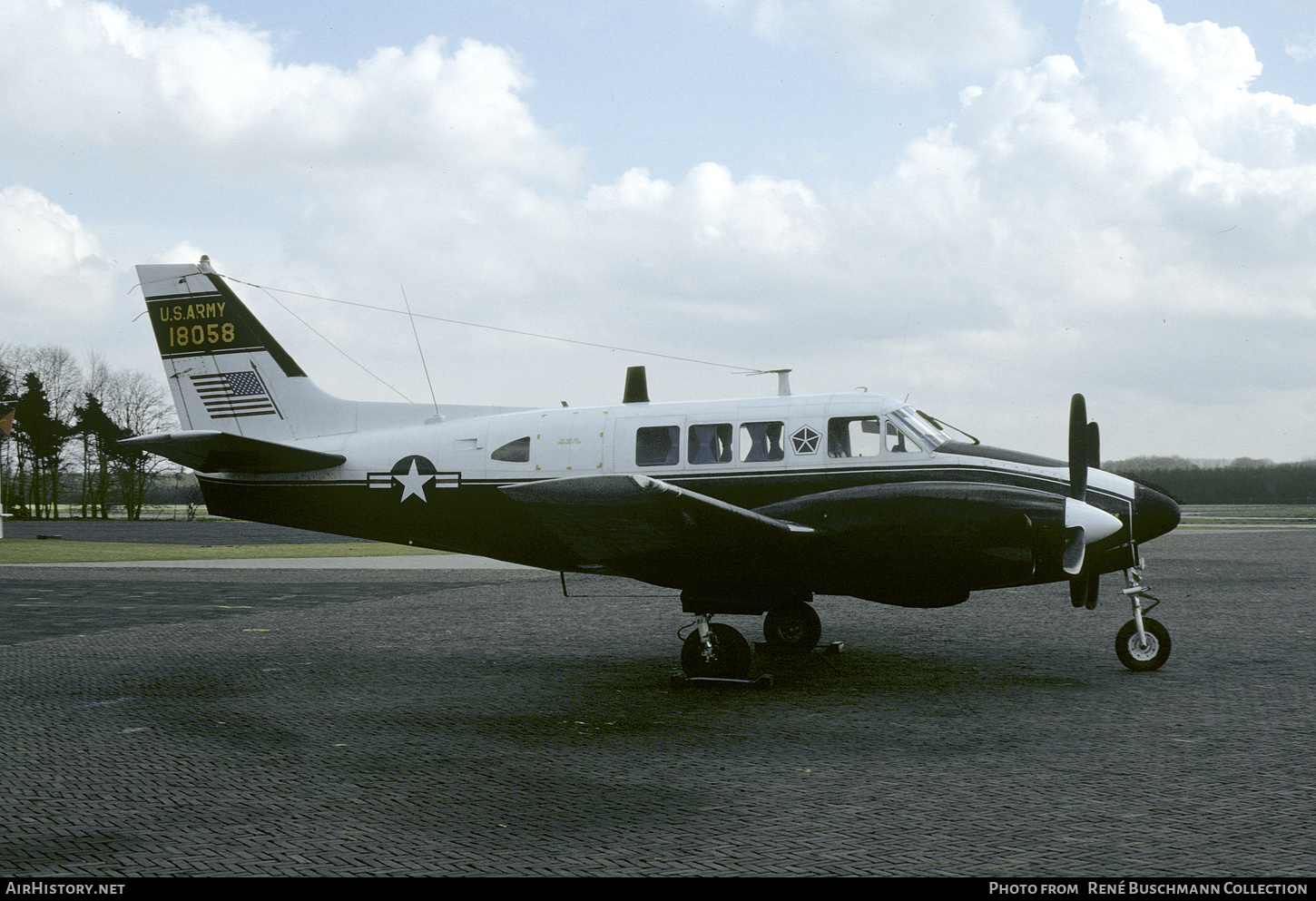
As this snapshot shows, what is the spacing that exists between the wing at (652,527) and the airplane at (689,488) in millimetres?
22

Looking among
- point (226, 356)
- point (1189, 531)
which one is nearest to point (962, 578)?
point (226, 356)

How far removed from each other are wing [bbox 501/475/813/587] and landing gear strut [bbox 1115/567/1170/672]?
373 cm

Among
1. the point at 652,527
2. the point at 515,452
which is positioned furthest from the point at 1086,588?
the point at 515,452

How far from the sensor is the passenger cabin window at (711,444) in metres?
12.0

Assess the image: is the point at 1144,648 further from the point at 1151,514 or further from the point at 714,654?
the point at 714,654

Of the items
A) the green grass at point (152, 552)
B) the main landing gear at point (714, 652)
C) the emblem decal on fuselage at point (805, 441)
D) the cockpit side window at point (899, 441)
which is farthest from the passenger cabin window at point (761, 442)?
the green grass at point (152, 552)

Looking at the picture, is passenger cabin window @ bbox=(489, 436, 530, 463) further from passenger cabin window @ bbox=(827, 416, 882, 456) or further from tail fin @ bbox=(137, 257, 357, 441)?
passenger cabin window @ bbox=(827, 416, 882, 456)

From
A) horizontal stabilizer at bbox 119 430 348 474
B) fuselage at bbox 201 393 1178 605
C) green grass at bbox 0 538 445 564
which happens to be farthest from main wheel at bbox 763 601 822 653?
green grass at bbox 0 538 445 564

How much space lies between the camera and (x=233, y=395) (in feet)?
46.8

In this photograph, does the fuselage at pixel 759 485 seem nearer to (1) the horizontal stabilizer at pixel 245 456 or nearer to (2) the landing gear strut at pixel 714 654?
(1) the horizontal stabilizer at pixel 245 456

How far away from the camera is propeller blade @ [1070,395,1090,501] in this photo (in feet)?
34.7

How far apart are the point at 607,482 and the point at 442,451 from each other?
13.6 feet

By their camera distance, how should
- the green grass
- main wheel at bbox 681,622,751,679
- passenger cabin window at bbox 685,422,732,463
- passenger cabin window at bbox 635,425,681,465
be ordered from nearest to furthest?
main wheel at bbox 681,622,751,679, passenger cabin window at bbox 685,422,732,463, passenger cabin window at bbox 635,425,681,465, the green grass

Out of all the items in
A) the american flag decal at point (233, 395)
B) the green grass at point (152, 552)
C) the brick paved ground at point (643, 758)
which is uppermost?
the american flag decal at point (233, 395)
